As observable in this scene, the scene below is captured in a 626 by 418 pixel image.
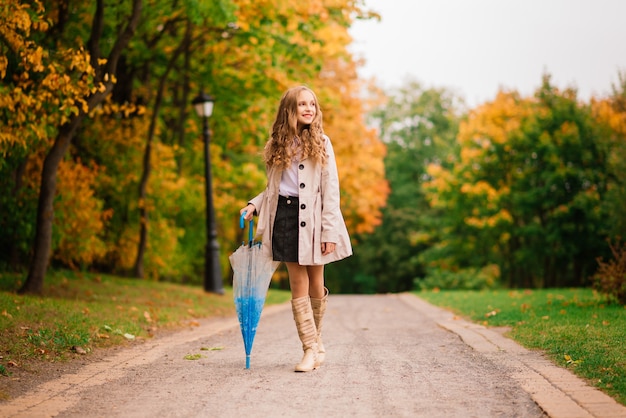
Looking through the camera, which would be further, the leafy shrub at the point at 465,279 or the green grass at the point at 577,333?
the leafy shrub at the point at 465,279

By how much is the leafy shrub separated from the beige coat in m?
29.2

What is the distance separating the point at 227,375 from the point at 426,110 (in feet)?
152

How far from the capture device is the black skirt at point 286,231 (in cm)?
604

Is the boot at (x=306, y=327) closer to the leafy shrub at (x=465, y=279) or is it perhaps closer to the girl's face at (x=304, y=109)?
the girl's face at (x=304, y=109)

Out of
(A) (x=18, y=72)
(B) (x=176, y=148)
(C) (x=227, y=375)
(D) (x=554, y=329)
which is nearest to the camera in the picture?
(C) (x=227, y=375)

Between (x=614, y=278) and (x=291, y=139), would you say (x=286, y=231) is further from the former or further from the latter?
(x=614, y=278)

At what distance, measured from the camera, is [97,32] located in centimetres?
1125

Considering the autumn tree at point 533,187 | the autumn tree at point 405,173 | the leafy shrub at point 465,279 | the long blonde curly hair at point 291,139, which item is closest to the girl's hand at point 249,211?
the long blonde curly hair at point 291,139

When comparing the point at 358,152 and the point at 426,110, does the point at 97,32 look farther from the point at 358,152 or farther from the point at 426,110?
the point at 426,110

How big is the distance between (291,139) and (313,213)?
0.64 meters

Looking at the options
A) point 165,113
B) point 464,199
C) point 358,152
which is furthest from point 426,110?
point 165,113

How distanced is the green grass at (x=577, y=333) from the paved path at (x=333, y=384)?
20cm

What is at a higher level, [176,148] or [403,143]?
[403,143]

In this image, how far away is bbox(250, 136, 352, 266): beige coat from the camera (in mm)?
5977
